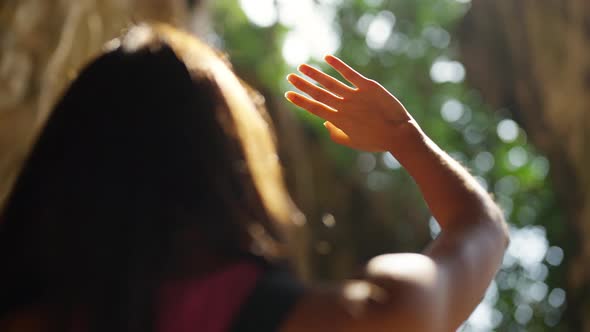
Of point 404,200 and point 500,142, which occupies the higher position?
point 500,142

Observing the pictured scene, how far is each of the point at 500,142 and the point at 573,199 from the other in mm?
1360

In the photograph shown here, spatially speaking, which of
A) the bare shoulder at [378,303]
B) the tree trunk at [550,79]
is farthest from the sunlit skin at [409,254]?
the tree trunk at [550,79]

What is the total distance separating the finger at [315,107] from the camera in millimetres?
685

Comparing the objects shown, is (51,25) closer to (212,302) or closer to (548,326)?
(212,302)

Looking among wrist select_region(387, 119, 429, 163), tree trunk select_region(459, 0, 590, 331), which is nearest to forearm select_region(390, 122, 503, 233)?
wrist select_region(387, 119, 429, 163)

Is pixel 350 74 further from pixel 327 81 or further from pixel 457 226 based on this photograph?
pixel 457 226

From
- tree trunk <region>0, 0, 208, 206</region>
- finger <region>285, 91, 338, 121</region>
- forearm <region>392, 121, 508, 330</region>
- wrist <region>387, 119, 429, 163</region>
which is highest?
tree trunk <region>0, 0, 208, 206</region>

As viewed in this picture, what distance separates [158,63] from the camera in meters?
0.63

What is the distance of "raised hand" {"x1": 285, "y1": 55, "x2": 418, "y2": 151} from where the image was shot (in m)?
0.66

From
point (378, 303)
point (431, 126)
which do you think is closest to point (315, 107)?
point (378, 303)

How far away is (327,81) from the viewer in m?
0.66

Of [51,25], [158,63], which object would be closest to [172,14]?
[51,25]

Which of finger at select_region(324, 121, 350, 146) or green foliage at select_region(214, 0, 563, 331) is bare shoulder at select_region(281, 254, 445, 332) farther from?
green foliage at select_region(214, 0, 563, 331)

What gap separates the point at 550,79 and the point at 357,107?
3564 millimetres
